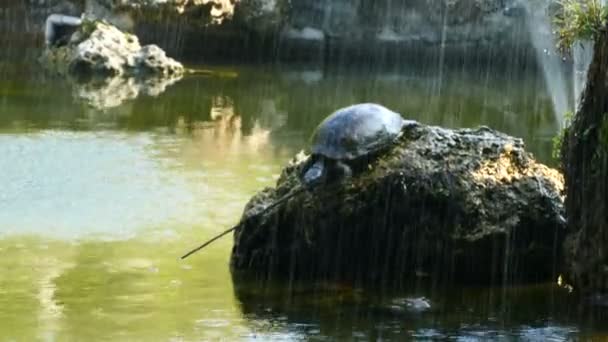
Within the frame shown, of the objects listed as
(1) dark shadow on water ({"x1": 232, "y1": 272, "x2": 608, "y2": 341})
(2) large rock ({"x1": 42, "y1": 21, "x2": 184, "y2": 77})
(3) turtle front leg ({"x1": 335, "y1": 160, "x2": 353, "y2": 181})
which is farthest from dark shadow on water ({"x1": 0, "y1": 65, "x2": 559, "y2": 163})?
(1) dark shadow on water ({"x1": 232, "y1": 272, "x2": 608, "y2": 341})

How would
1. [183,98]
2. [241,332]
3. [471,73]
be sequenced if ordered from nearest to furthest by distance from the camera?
[241,332] → [183,98] → [471,73]

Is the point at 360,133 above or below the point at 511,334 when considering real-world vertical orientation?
above

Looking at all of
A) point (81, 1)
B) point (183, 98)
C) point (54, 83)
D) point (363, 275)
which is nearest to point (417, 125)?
point (363, 275)

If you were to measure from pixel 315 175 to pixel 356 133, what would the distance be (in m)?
0.37

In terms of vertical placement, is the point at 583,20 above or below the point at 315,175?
above

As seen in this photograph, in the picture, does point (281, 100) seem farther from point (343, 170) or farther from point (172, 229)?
point (343, 170)

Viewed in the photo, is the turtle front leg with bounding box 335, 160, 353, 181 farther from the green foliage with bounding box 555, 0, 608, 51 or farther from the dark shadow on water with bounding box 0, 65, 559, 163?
the dark shadow on water with bounding box 0, 65, 559, 163

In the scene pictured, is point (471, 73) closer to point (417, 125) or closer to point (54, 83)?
point (54, 83)

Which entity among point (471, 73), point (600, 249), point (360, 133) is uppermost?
point (471, 73)

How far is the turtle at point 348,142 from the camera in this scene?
7355 millimetres

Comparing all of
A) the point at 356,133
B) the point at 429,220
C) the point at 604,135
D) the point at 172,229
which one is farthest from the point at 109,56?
the point at 604,135

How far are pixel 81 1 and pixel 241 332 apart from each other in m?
18.2

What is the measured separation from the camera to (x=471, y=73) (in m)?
22.9

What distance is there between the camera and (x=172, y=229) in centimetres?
870
